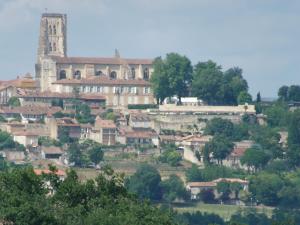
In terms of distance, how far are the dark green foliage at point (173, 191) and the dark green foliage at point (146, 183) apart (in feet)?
1.17

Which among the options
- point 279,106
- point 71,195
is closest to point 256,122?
point 279,106

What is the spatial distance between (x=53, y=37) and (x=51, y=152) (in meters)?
20.2

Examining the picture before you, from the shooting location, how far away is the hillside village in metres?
102

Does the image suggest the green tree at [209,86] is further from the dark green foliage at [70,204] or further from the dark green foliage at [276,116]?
the dark green foliage at [70,204]

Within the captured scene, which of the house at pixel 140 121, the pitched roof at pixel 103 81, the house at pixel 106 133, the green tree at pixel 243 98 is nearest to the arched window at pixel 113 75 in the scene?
the pitched roof at pixel 103 81

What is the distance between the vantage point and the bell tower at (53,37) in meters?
123

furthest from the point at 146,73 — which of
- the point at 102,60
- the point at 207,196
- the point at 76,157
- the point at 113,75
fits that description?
the point at 207,196

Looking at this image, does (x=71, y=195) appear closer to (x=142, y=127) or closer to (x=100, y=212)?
(x=100, y=212)

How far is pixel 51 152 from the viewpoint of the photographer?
341 feet

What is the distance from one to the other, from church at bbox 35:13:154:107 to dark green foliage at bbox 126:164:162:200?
596 inches

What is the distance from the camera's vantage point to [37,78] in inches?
4739

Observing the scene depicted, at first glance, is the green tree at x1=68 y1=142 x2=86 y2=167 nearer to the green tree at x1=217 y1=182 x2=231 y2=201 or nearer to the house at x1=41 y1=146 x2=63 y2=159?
the house at x1=41 y1=146 x2=63 y2=159

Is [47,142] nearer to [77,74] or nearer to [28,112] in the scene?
[28,112]

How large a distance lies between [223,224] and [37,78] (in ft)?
100
